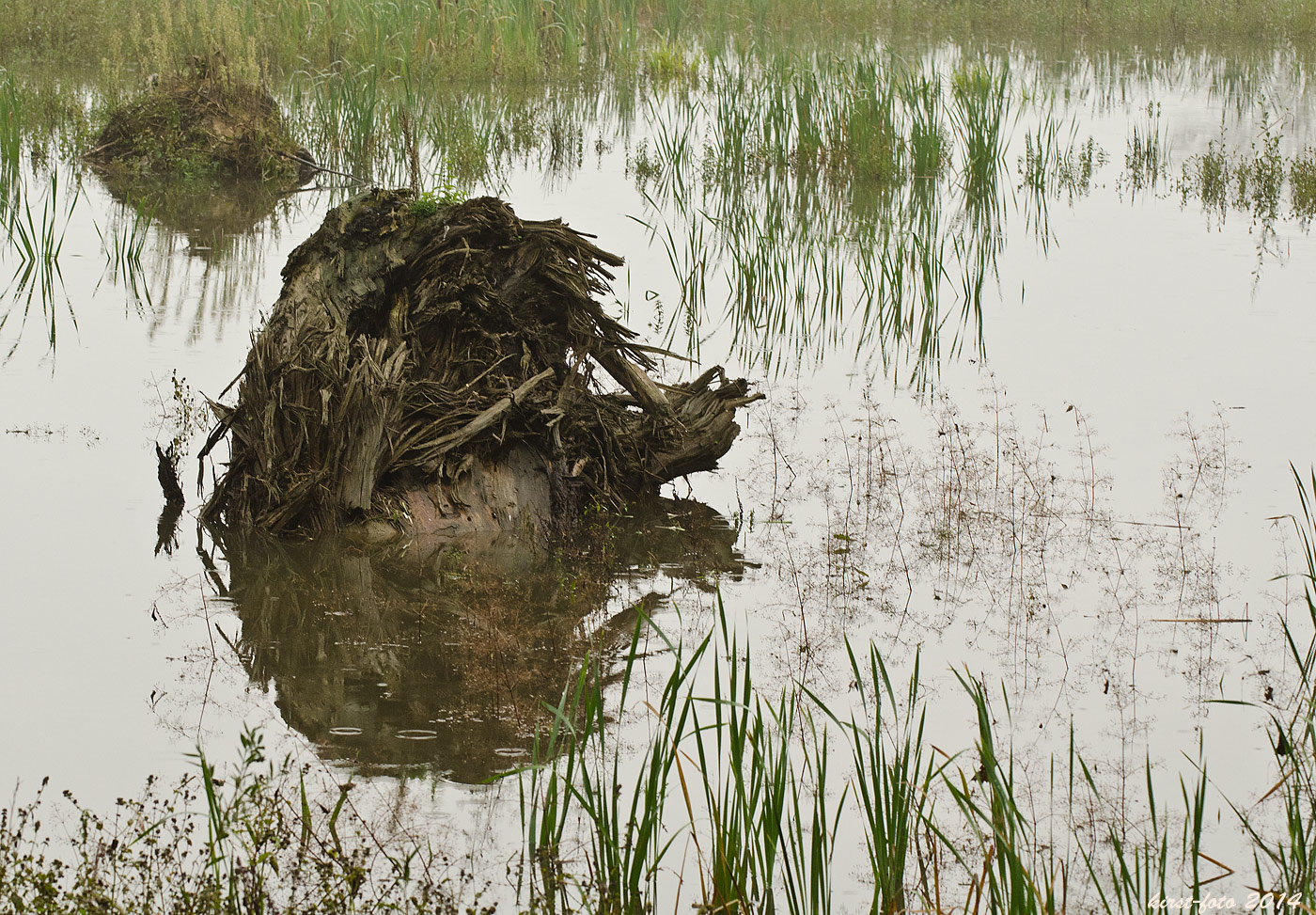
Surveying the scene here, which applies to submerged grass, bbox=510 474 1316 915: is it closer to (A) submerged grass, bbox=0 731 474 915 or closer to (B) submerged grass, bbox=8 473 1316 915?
(B) submerged grass, bbox=8 473 1316 915

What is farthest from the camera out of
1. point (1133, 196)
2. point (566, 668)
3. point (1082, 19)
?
point (1082, 19)

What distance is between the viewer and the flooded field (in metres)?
2.82

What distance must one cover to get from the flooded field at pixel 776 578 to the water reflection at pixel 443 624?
0.02m

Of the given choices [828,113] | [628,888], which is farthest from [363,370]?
[828,113]

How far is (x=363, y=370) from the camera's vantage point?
4.74 metres

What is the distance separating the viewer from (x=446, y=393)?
4980 millimetres

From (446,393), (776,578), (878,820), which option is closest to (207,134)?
(446,393)

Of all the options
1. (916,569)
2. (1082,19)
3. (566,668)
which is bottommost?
(566,668)

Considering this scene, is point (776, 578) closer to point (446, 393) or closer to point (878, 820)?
point (446, 393)

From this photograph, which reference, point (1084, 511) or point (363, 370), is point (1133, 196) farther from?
point (363, 370)

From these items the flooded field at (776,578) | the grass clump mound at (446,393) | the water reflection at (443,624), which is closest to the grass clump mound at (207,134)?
the flooded field at (776,578)

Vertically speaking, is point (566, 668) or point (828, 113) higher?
point (828, 113)

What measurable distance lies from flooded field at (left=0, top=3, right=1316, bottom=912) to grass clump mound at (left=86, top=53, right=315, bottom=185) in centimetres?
26

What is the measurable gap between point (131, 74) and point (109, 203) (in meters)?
5.54
